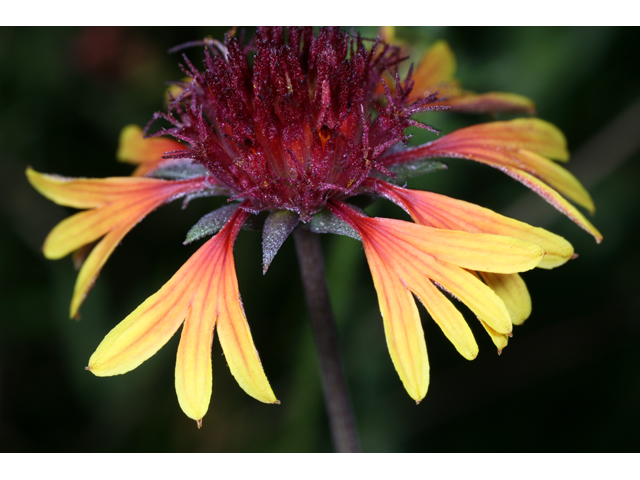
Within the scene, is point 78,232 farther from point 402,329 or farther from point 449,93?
point 449,93

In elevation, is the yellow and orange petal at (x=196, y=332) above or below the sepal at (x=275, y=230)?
below

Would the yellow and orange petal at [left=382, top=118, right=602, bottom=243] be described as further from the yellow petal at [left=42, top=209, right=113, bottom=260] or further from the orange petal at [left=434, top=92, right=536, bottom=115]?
the yellow petal at [left=42, top=209, right=113, bottom=260]

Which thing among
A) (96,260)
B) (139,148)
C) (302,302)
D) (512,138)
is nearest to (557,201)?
(512,138)

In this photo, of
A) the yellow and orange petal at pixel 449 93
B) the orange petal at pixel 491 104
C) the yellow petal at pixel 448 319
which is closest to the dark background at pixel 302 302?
the yellow and orange petal at pixel 449 93

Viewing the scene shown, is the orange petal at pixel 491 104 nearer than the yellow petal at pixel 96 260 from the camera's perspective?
No

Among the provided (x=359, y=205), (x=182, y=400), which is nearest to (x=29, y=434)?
(x=182, y=400)

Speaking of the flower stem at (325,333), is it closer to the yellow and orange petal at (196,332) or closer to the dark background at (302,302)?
the yellow and orange petal at (196,332)

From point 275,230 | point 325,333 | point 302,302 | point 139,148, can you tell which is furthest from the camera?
point 302,302
